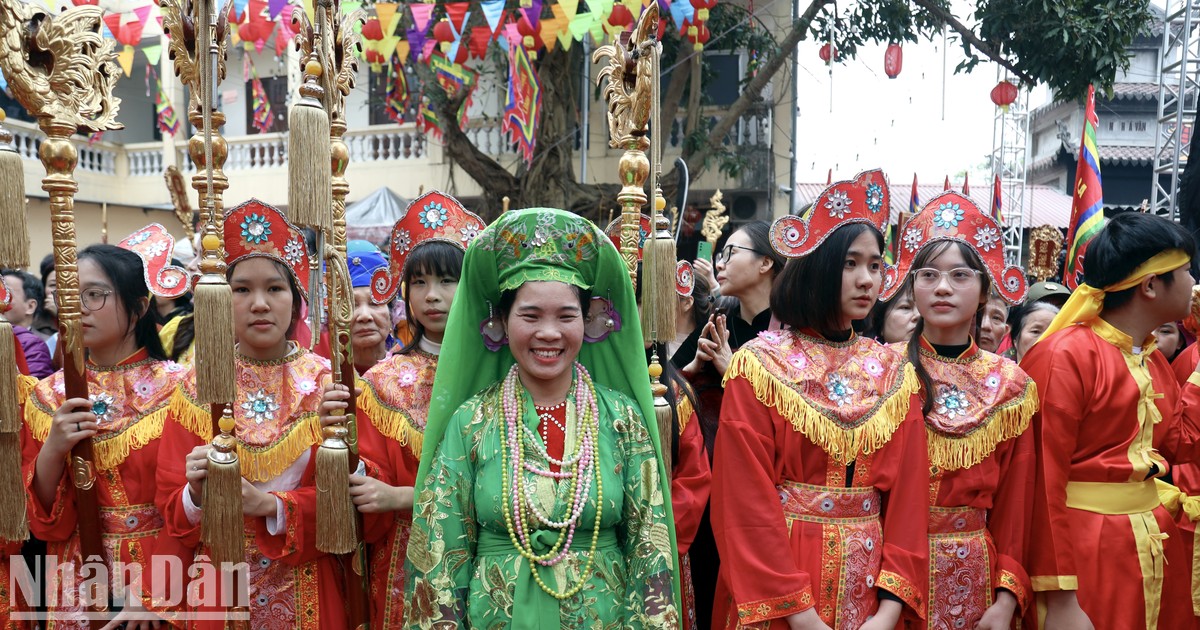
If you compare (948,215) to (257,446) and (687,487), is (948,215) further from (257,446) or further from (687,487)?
(257,446)

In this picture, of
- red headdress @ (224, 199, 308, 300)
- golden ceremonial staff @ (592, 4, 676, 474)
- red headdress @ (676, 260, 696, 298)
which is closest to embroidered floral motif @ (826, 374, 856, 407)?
golden ceremonial staff @ (592, 4, 676, 474)

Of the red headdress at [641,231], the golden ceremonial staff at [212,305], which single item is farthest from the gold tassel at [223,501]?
the red headdress at [641,231]

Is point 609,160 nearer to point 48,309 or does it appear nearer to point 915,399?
point 48,309

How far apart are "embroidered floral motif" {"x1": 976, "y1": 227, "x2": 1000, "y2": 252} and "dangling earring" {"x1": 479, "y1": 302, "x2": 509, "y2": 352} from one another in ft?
5.90

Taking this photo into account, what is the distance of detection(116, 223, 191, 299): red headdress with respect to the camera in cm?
350

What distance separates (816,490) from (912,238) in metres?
1.11

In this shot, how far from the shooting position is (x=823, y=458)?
113 inches

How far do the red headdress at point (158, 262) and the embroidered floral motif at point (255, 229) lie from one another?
0.44 m

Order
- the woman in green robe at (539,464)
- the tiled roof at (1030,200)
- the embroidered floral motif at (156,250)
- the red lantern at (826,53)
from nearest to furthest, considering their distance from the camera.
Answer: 1. the woman in green robe at (539,464)
2. the embroidered floral motif at (156,250)
3. the red lantern at (826,53)
4. the tiled roof at (1030,200)

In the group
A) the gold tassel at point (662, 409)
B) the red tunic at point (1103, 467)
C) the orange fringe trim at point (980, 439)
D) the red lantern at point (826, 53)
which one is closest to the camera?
the gold tassel at point (662, 409)

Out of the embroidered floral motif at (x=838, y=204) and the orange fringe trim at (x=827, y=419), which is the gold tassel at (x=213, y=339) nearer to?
the orange fringe trim at (x=827, y=419)

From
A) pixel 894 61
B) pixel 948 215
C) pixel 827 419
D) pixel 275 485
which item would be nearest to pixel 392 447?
pixel 275 485

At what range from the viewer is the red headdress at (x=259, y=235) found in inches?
128

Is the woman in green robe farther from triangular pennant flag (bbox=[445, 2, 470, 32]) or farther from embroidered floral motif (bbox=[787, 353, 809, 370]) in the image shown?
triangular pennant flag (bbox=[445, 2, 470, 32])
